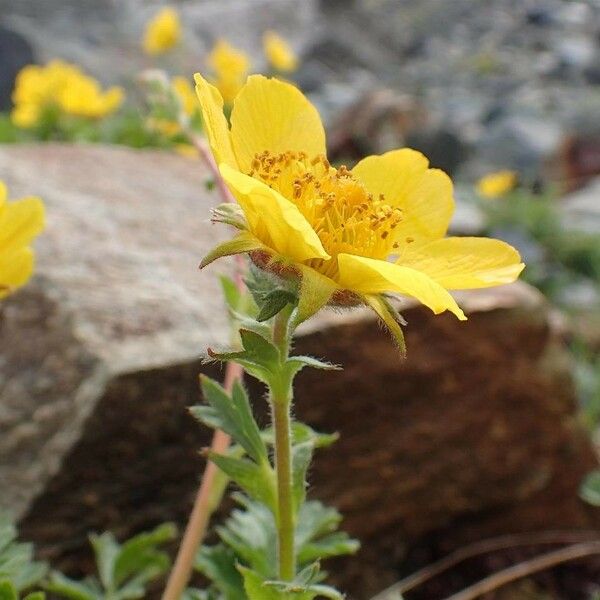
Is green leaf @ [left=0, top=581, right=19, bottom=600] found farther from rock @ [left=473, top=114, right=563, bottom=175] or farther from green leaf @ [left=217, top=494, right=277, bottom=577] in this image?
rock @ [left=473, top=114, right=563, bottom=175]

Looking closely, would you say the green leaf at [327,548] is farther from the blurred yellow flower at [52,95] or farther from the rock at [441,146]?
the rock at [441,146]

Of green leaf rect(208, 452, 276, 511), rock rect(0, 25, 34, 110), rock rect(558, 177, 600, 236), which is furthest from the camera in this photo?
rock rect(0, 25, 34, 110)

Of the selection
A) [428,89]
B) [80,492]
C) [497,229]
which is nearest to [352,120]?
[497,229]

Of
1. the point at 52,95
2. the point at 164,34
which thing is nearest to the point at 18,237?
the point at 52,95

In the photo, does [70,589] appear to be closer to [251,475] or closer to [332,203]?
[251,475]

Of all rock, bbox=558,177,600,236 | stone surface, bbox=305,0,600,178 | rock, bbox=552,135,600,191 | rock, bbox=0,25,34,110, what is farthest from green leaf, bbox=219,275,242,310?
rock, bbox=552,135,600,191

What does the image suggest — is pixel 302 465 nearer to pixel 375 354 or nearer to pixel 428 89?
pixel 375 354
